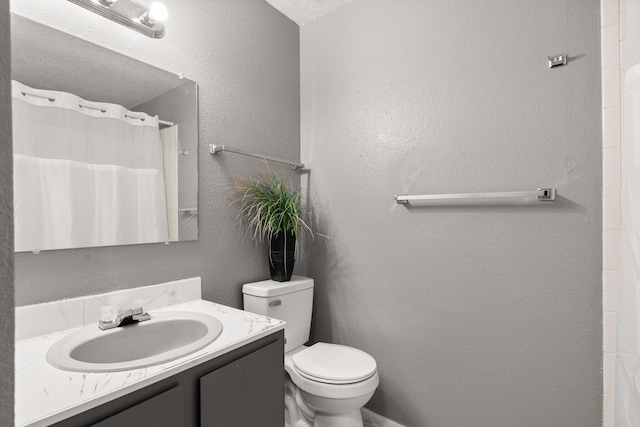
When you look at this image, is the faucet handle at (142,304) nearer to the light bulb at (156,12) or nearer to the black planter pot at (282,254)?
the black planter pot at (282,254)

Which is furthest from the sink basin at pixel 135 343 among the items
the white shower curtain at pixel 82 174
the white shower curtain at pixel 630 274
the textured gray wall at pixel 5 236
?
the white shower curtain at pixel 630 274

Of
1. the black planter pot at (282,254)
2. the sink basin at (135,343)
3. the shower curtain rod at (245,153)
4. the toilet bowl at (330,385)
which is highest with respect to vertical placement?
the shower curtain rod at (245,153)

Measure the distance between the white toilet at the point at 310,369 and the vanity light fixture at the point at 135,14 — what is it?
1.15m

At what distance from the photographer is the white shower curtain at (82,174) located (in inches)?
38.6

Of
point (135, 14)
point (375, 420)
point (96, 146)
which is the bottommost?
point (375, 420)

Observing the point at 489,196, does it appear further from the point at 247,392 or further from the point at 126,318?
the point at 126,318

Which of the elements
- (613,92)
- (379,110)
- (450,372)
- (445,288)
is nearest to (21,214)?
(379,110)

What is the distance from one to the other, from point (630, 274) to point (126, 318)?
5.03 ft

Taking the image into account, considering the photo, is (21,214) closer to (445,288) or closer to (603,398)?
(445,288)

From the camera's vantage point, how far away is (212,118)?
59.0 inches

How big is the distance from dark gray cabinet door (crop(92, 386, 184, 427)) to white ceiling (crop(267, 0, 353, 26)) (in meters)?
1.89

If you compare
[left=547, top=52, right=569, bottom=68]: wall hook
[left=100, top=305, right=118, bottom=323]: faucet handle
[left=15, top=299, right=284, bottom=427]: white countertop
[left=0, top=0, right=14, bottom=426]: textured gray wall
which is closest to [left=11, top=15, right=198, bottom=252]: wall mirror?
[left=100, top=305, right=118, bottom=323]: faucet handle

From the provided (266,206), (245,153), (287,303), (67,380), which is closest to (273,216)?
(266,206)

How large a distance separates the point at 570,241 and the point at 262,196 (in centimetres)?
130
